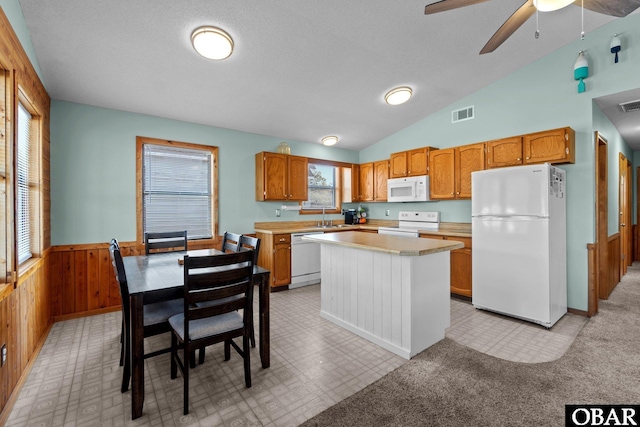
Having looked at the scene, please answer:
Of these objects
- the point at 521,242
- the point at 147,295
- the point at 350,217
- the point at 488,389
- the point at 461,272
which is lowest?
the point at 488,389

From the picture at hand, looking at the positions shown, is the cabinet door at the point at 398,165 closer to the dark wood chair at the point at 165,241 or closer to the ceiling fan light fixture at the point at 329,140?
the ceiling fan light fixture at the point at 329,140

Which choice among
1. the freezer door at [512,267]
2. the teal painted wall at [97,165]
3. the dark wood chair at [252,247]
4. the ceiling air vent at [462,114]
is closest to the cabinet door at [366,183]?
the ceiling air vent at [462,114]

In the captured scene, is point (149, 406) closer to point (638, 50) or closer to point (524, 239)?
point (524, 239)

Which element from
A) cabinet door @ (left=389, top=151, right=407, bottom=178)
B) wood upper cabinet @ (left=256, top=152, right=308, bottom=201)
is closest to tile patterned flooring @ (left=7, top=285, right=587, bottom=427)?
Result: wood upper cabinet @ (left=256, top=152, right=308, bottom=201)

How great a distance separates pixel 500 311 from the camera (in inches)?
131

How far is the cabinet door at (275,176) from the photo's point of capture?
4.65 metres

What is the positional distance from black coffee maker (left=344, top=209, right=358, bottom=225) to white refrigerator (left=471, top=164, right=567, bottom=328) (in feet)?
8.69

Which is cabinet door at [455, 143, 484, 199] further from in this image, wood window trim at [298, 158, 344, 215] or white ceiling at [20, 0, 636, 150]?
wood window trim at [298, 158, 344, 215]

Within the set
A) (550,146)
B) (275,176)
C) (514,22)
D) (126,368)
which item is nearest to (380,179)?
(275,176)

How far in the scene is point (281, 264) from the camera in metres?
4.44

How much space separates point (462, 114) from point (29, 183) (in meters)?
5.34

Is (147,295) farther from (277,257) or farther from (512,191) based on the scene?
(512,191)

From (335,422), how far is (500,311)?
258cm

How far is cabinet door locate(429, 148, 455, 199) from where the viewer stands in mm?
4293
